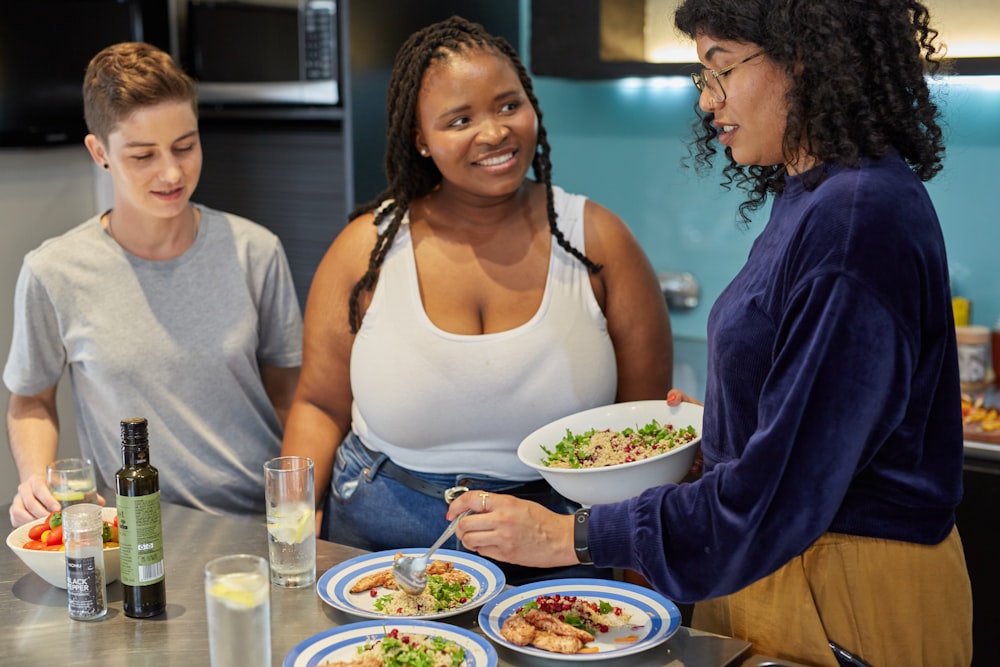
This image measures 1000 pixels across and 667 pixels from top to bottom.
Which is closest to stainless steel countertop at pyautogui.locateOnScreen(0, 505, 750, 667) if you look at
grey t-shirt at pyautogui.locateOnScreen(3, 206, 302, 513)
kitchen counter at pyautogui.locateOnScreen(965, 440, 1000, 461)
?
grey t-shirt at pyautogui.locateOnScreen(3, 206, 302, 513)

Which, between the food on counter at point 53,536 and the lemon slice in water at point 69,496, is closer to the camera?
the food on counter at point 53,536

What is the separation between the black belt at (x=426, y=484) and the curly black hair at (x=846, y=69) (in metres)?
0.85

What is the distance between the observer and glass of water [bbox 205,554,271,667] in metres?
1.20

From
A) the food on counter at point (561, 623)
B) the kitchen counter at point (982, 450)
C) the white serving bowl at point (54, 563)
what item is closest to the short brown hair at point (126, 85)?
the white serving bowl at point (54, 563)

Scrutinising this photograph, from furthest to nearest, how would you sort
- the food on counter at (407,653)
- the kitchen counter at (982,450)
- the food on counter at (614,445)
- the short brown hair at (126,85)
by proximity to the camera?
the kitchen counter at (982,450) → the short brown hair at (126,85) → the food on counter at (614,445) → the food on counter at (407,653)

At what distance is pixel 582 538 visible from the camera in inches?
52.7

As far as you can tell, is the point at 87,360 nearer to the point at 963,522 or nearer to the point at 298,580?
the point at 298,580

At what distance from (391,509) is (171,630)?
1.86 feet

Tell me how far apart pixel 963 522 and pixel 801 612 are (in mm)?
1131

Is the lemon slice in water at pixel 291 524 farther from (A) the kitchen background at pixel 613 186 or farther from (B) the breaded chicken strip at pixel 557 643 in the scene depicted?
Result: (A) the kitchen background at pixel 613 186

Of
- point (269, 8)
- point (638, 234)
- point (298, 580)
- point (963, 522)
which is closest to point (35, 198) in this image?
point (269, 8)

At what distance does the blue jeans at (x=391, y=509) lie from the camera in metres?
1.92

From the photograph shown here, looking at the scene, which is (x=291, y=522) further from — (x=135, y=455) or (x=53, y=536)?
(x=53, y=536)

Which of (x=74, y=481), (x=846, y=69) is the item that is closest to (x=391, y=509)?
(x=74, y=481)
